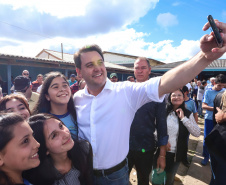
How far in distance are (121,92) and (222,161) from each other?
1.29 m

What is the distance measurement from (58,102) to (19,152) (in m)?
0.75

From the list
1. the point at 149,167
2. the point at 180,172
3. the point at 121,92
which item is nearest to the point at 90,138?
the point at 121,92

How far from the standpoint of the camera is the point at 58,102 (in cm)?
176

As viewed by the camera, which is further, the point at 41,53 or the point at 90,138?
the point at 41,53

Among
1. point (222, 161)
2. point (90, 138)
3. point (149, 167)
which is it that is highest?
point (90, 138)

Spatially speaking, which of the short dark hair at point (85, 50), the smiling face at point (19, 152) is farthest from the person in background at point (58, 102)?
the smiling face at point (19, 152)

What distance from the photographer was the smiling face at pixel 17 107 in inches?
68.5

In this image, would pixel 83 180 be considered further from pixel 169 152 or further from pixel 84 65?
pixel 169 152

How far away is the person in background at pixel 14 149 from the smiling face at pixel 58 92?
2.00 ft

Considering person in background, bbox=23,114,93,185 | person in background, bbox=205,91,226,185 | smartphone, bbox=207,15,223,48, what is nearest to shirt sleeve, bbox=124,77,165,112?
smartphone, bbox=207,15,223,48

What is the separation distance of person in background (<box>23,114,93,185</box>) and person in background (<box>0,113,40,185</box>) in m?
0.17

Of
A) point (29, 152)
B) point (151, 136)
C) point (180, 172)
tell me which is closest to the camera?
point (29, 152)

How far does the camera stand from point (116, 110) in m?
1.50

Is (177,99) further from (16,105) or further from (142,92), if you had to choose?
(16,105)
